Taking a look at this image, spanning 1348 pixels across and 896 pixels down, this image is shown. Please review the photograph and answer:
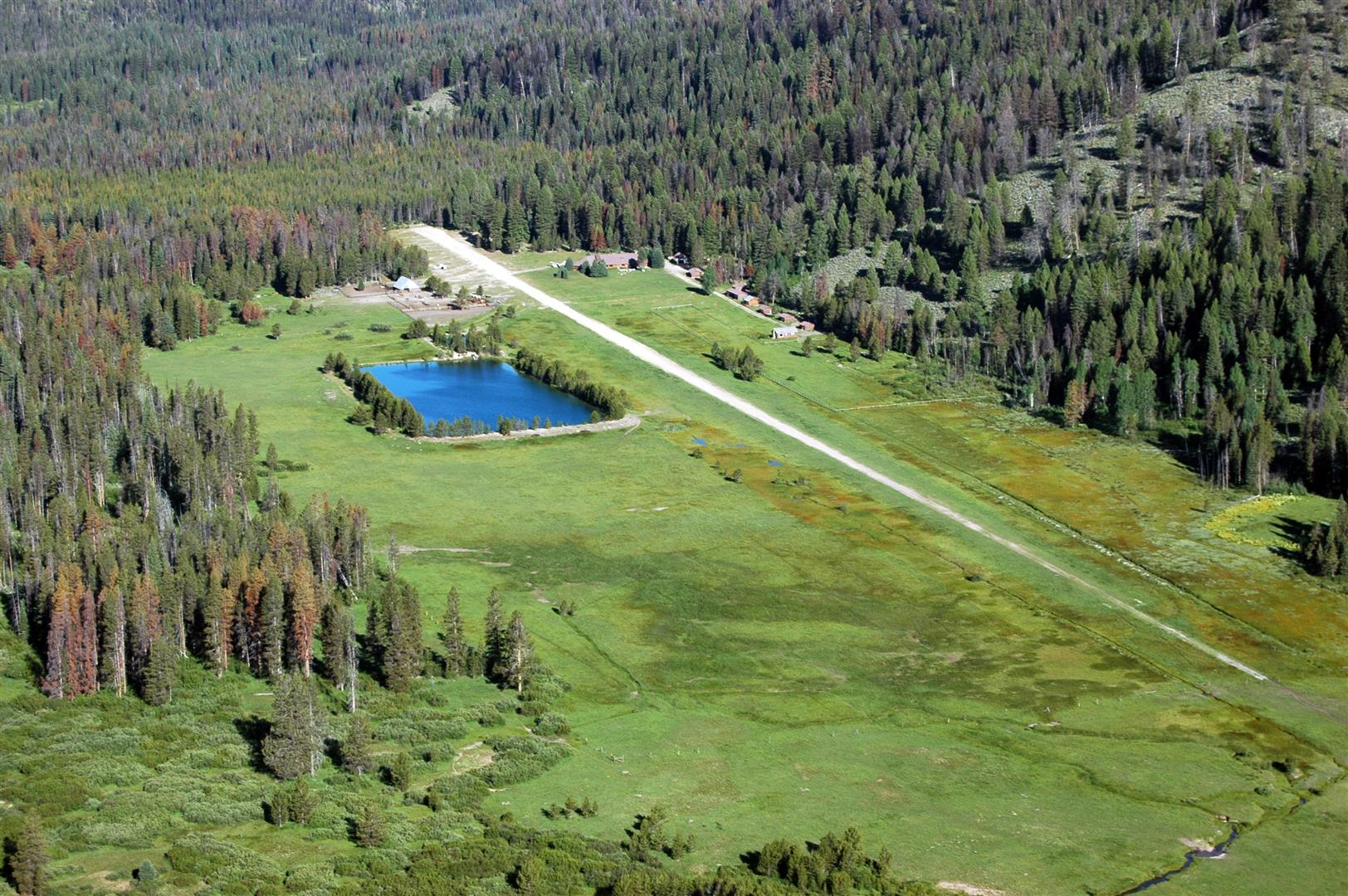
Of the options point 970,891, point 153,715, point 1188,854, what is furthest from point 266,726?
point 1188,854

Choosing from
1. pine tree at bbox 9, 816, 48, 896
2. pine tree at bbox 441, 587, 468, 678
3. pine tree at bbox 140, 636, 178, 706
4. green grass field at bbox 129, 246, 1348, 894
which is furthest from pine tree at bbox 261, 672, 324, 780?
pine tree at bbox 9, 816, 48, 896

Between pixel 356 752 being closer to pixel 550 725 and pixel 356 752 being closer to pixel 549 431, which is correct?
pixel 550 725

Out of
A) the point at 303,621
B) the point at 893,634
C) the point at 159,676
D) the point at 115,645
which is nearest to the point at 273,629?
the point at 303,621

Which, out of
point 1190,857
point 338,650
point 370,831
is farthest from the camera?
point 338,650

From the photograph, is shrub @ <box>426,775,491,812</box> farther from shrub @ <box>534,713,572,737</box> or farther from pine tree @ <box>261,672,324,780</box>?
shrub @ <box>534,713,572,737</box>

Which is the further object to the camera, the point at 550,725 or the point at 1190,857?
the point at 550,725

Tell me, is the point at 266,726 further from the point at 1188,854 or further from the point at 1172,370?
the point at 1172,370

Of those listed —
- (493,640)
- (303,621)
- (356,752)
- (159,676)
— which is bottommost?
(493,640)
